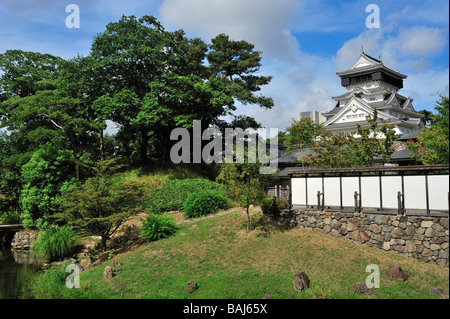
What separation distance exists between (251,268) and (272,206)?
4.09m

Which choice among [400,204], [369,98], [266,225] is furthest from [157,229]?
[369,98]

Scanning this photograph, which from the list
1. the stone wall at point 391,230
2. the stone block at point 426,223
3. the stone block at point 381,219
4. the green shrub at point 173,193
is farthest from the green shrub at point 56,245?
the stone block at point 426,223

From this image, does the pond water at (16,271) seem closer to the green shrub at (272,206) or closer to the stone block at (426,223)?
the green shrub at (272,206)

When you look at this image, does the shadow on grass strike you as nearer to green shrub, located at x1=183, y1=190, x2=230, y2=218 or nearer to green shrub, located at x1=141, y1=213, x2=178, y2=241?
green shrub, located at x1=183, y1=190, x2=230, y2=218

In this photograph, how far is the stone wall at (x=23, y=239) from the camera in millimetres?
20234

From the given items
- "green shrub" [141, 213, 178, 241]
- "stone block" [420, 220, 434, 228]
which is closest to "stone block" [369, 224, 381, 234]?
"stone block" [420, 220, 434, 228]

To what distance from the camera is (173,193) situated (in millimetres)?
20859

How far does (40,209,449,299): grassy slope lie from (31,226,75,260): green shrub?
369 cm

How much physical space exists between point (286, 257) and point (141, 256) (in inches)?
232

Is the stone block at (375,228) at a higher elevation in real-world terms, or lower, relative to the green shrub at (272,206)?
lower

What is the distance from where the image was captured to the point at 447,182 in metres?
10.2

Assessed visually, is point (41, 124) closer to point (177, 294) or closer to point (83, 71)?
point (83, 71)

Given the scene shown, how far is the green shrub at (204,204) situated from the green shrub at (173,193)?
163 centimetres

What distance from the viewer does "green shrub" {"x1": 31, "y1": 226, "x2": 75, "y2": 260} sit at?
1603cm
